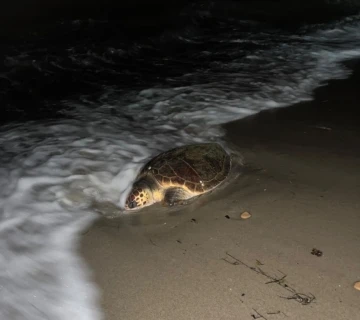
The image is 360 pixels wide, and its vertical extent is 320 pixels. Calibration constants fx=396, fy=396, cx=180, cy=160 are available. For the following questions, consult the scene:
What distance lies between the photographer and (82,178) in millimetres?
3723

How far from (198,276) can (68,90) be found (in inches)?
185

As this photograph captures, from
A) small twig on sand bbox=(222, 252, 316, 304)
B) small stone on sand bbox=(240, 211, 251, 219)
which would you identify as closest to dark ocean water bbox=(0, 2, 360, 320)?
Result: small twig on sand bbox=(222, 252, 316, 304)

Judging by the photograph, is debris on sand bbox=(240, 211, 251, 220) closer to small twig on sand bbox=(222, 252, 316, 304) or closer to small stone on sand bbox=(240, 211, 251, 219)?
small stone on sand bbox=(240, 211, 251, 219)

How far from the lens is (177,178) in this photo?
3.36 metres

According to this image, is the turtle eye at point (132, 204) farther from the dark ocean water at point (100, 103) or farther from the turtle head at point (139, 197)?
the dark ocean water at point (100, 103)

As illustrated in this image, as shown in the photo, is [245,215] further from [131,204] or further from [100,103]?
[100,103]

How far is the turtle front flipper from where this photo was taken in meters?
3.27

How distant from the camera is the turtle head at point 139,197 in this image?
3.21 m

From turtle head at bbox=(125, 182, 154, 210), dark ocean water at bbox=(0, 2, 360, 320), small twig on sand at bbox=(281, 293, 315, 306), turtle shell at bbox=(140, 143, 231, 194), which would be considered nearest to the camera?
small twig on sand at bbox=(281, 293, 315, 306)

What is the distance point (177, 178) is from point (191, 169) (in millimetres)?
157

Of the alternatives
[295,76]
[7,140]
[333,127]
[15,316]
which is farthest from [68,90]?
[15,316]

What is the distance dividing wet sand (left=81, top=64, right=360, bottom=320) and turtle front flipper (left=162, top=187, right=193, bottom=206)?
3.4 inches

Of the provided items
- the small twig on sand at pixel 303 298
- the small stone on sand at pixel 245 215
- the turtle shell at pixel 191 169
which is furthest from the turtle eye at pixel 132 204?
the small twig on sand at pixel 303 298

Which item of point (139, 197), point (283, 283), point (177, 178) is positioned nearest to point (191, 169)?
point (177, 178)
